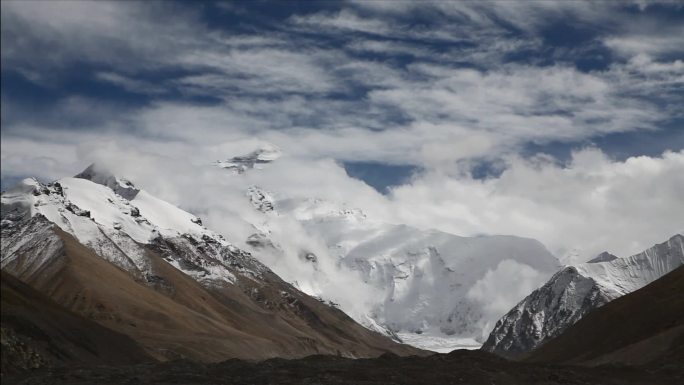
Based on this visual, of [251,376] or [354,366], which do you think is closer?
[251,376]

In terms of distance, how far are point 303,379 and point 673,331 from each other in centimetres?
7504

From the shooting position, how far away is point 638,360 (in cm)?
13850

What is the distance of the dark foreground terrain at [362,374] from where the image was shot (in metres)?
97.2

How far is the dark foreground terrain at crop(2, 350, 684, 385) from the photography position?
97188 millimetres

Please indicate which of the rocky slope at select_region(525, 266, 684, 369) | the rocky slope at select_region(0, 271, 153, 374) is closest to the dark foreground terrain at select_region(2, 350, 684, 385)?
the rocky slope at select_region(0, 271, 153, 374)

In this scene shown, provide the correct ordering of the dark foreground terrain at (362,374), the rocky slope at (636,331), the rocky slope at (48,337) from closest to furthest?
the dark foreground terrain at (362,374), the rocky slope at (48,337), the rocky slope at (636,331)

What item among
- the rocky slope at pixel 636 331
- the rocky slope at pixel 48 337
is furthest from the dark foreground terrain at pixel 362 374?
the rocky slope at pixel 636 331

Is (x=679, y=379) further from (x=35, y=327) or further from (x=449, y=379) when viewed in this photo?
(x=35, y=327)

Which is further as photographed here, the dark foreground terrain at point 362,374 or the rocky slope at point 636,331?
the rocky slope at point 636,331

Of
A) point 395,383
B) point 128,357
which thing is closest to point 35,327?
point 128,357

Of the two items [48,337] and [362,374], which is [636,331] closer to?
[362,374]

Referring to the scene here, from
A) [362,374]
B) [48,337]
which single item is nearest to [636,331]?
[362,374]

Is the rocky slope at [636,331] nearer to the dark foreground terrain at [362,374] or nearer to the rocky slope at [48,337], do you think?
the dark foreground terrain at [362,374]

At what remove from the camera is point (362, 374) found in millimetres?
101500
